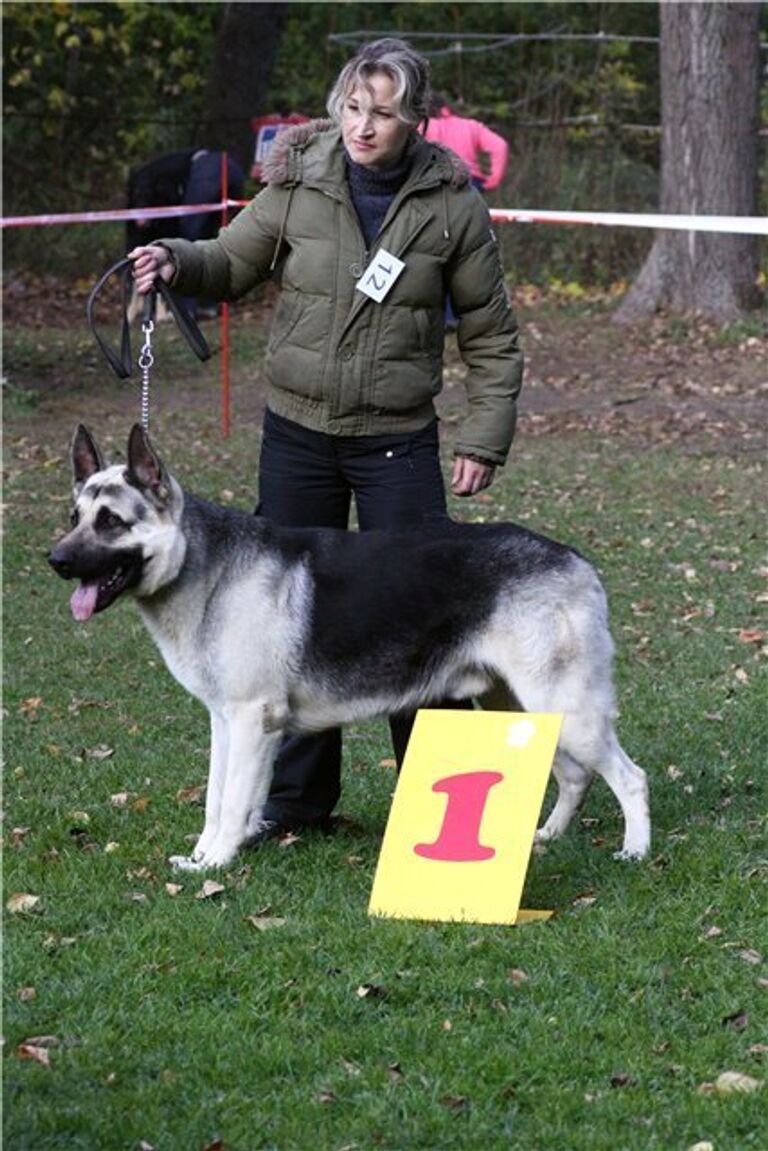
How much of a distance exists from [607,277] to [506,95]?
4841 millimetres

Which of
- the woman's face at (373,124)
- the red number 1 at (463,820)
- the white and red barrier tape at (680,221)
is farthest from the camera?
the white and red barrier tape at (680,221)

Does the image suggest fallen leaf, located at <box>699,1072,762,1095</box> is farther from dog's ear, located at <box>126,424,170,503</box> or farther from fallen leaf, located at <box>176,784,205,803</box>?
fallen leaf, located at <box>176,784,205,803</box>

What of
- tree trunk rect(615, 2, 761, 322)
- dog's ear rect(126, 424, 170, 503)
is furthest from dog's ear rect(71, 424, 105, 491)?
tree trunk rect(615, 2, 761, 322)

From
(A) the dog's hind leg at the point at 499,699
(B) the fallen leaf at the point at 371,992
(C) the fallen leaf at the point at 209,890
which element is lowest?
(C) the fallen leaf at the point at 209,890

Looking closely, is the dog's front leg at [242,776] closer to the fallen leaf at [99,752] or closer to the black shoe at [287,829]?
the black shoe at [287,829]

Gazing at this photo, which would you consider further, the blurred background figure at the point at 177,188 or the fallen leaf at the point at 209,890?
the blurred background figure at the point at 177,188

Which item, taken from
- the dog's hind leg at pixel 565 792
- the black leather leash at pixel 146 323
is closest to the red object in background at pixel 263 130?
the black leather leash at pixel 146 323

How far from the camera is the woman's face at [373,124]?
5.24m

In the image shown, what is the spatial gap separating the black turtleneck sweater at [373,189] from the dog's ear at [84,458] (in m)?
1.03

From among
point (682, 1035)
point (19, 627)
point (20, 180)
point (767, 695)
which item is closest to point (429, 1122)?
point (682, 1035)

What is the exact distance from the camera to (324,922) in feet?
16.4

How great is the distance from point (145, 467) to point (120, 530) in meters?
0.20

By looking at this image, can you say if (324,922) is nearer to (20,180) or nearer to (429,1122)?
(429,1122)

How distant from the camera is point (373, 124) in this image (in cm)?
527
